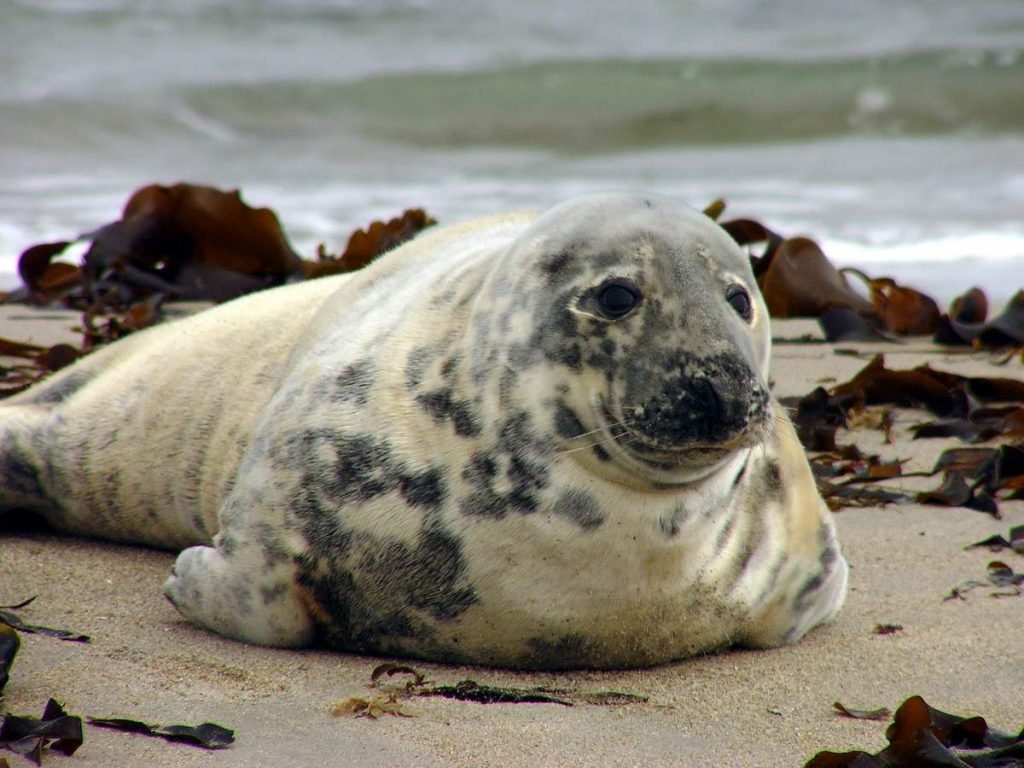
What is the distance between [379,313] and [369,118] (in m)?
13.1

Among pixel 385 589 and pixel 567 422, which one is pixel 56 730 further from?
pixel 567 422

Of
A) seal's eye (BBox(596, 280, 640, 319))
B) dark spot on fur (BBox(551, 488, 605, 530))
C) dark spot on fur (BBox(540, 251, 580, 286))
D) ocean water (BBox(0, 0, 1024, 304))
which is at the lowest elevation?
dark spot on fur (BBox(551, 488, 605, 530))

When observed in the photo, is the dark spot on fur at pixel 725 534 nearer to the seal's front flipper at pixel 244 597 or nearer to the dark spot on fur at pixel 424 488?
the dark spot on fur at pixel 424 488

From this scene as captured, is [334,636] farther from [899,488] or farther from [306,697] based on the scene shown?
[899,488]

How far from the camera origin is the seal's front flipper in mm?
2693

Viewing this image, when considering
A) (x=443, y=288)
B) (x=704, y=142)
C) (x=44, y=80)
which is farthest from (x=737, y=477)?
(x=44, y=80)

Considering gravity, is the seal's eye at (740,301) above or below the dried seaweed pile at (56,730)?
above

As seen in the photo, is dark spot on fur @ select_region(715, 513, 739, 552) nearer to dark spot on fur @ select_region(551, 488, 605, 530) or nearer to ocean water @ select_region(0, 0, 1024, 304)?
dark spot on fur @ select_region(551, 488, 605, 530)

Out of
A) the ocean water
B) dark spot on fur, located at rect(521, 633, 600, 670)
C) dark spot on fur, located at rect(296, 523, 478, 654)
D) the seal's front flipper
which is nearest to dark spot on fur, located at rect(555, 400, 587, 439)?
dark spot on fur, located at rect(296, 523, 478, 654)

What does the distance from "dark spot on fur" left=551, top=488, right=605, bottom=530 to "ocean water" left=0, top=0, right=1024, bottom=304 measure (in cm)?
658

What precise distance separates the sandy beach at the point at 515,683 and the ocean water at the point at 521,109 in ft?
19.4

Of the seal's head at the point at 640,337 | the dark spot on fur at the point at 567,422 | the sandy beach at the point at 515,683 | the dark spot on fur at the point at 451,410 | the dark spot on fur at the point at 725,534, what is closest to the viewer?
the sandy beach at the point at 515,683

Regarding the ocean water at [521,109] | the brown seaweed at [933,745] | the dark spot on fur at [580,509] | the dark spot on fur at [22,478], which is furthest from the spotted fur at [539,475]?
the ocean water at [521,109]

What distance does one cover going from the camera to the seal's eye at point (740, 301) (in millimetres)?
2496
